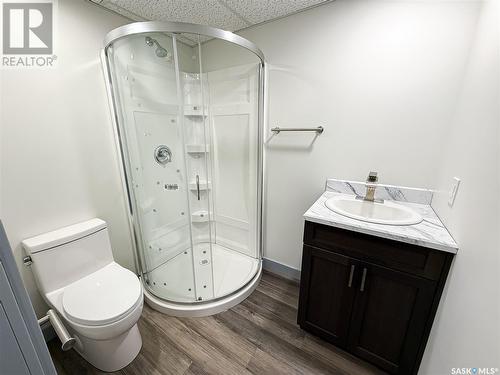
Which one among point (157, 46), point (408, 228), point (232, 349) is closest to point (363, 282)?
point (408, 228)

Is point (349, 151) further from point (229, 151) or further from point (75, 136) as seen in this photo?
point (75, 136)

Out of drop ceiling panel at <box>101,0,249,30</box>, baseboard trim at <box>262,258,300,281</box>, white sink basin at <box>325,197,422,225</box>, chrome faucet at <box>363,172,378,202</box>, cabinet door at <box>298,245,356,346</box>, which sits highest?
drop ceiling panel at <box>101,0,249,30</box>

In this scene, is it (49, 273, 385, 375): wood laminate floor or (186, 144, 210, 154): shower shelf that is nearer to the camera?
(49, 273, 385, 375): wood laminate floor

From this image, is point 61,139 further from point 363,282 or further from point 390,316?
point 390,316

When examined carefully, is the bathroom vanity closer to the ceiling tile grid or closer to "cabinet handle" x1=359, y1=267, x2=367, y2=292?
"cabinet handle" x1=359, y1=267, x2=367, y2=292

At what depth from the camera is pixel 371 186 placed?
1.38 meters

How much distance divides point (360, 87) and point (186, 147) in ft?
4.21

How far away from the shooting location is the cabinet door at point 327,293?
118 centimetres

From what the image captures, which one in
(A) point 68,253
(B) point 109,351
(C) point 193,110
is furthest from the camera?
(C) point 193,110

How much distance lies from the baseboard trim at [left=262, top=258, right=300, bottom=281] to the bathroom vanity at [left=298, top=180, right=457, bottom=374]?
0.58 m

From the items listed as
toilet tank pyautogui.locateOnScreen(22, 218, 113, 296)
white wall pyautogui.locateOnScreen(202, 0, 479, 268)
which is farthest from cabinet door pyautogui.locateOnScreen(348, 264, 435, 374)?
toilet tank pyautogui.locateOnScreen(22, 218, 113, 296)

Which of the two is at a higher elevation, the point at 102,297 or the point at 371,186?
the point at 371,186

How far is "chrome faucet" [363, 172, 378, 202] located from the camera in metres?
1.36

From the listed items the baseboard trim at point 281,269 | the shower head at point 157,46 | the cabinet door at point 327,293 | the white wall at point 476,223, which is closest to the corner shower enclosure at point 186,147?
the shower head at point 157,46
